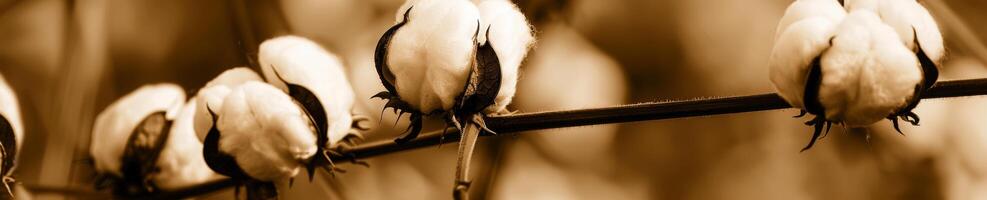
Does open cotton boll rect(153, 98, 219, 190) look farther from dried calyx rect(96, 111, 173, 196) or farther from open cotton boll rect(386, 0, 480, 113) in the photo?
open cotton boll rect(386, 0, 480, 113)

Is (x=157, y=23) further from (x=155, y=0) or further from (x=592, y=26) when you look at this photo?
(x=592, y=26)

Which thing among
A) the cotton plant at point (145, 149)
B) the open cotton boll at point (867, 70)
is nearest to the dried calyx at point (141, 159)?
the cotton plant at point (145, 149)

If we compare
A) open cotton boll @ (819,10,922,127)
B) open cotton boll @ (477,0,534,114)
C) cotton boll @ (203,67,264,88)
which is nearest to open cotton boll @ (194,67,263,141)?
cotton boll @ (203,67,264,88)

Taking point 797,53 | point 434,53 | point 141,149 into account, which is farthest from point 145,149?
point 797,53

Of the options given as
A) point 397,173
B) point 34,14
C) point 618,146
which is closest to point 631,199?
point 618,146

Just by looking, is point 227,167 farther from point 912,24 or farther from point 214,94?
point 912,24

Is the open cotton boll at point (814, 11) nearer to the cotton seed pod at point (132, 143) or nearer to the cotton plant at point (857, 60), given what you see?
the cotton plant at point (857, 60)
